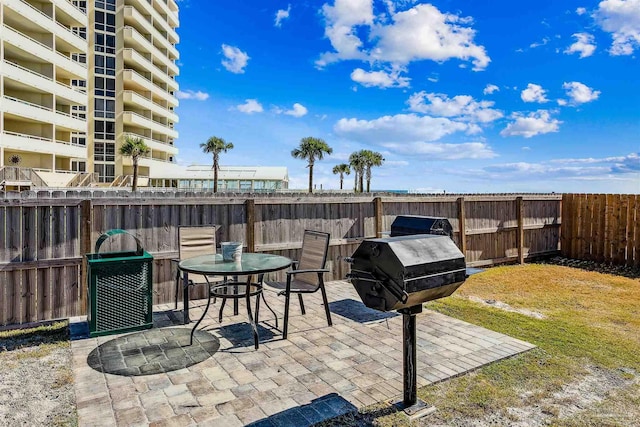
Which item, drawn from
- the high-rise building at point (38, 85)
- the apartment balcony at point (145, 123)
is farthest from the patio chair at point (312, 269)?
the apartment balcony at point (145, 123)

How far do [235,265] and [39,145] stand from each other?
25.5 meters

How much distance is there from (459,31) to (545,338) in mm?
9686

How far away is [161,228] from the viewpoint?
5.71m

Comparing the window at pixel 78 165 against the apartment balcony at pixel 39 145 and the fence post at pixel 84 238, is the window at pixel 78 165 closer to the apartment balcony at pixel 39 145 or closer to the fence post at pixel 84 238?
the apartment balcony at pixel 39 145

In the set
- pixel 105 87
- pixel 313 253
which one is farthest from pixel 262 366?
pixel 105 87

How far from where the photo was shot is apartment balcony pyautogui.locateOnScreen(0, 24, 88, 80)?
2075cm

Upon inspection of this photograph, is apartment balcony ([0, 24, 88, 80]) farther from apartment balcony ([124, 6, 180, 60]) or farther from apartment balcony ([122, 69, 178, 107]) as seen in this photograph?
apartment balcony ([124, 6, 180, 60])

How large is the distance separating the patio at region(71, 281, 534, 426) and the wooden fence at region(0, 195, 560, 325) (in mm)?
623

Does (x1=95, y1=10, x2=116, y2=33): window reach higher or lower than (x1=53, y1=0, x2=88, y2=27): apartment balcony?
higher

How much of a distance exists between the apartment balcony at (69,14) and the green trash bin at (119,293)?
94.6 feet

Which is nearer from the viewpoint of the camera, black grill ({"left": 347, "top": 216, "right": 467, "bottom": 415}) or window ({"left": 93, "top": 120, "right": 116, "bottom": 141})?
black grill ({"left": 347, "top": 216, "right": 467, "bottom": 415})

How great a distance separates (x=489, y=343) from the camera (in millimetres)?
4254

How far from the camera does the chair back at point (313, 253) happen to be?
15.4 feet

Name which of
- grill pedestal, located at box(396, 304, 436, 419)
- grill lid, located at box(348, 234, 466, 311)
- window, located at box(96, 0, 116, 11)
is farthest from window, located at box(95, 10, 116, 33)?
grill pedestal, located at box(396, 304, 436, 419)
